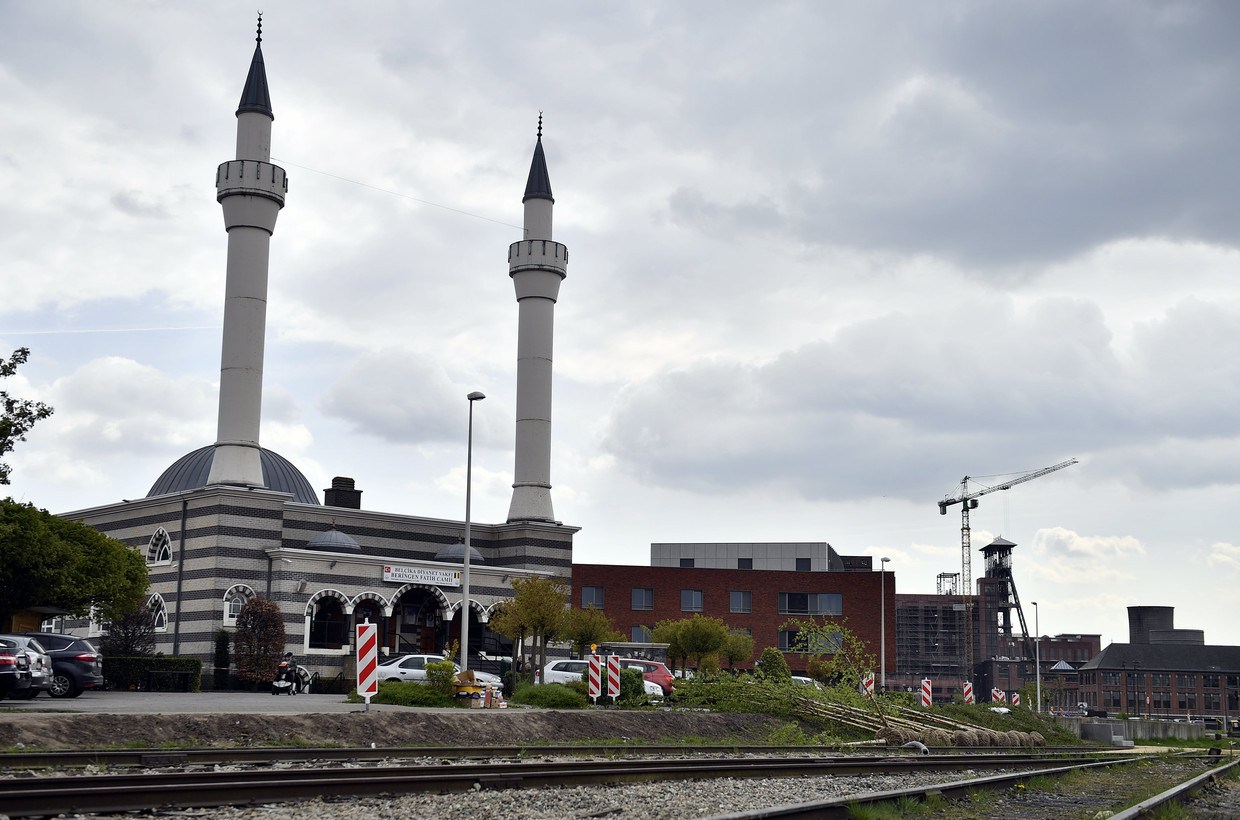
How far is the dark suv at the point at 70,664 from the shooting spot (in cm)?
3131

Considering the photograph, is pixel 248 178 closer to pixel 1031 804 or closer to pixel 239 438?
pixel 239 438

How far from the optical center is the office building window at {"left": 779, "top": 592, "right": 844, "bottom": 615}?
3012 inches

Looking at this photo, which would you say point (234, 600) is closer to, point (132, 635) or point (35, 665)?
point (132, 635)

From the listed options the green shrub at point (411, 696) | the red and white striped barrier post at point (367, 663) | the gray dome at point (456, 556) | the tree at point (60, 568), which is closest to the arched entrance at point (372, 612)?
the gray dome at point (456, 556)

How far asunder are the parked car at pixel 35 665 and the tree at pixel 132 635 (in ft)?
54.0

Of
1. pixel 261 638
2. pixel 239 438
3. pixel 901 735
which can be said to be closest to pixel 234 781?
pixel 901 735

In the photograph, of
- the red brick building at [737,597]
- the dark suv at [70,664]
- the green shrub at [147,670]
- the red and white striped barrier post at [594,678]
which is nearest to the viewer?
the dark suv at [70,664]

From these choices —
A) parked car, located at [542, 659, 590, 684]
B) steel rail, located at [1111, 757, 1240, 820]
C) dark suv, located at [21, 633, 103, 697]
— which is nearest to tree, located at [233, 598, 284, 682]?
parked car, located at [542, 659, 590, 684]

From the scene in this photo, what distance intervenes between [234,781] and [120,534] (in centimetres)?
4100

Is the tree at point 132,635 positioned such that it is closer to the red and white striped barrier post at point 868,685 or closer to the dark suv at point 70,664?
the dark suv at point 70,664

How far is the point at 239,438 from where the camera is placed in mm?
49000

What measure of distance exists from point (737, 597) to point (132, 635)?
39451 millimetres

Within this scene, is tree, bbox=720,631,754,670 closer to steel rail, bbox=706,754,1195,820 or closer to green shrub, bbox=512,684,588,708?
green shrub, bbox=512,684,588,708

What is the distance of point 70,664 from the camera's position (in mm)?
31359
